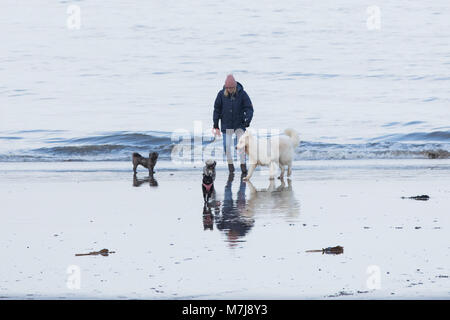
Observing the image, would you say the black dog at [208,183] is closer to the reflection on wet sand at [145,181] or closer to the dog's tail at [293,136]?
the reflection on wet sand at [145,181]

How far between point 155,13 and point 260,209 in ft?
143

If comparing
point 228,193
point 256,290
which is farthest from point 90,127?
point 256,290

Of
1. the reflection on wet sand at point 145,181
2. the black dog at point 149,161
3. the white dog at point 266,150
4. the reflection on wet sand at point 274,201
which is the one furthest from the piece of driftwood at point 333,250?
the black dog at point 149,161

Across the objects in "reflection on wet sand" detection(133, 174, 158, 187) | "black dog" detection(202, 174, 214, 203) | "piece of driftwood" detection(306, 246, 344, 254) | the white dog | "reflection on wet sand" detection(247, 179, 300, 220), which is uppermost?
the white dog

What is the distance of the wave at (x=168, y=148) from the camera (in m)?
18.9

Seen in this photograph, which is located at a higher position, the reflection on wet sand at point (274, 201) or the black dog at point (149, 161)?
the black dog at point (149, 161)

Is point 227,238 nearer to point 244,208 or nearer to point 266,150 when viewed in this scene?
point 244,208

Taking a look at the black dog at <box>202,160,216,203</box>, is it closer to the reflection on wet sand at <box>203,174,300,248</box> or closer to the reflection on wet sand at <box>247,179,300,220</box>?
the reflection on wet sand at <box>203,174,300,248</box>

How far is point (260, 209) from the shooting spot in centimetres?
1011

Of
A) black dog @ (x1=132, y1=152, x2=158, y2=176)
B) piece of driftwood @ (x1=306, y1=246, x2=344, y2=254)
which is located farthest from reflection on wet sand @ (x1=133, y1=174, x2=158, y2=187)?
piece of driftwood @ (x1=306, y1=246, x2=344, y2=254)

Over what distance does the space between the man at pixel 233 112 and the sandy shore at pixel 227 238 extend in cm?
111

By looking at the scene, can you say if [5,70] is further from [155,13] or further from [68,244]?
[68,244]

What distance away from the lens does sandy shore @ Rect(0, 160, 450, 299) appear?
640cm

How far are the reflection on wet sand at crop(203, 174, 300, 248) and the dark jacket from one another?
1894 mm
